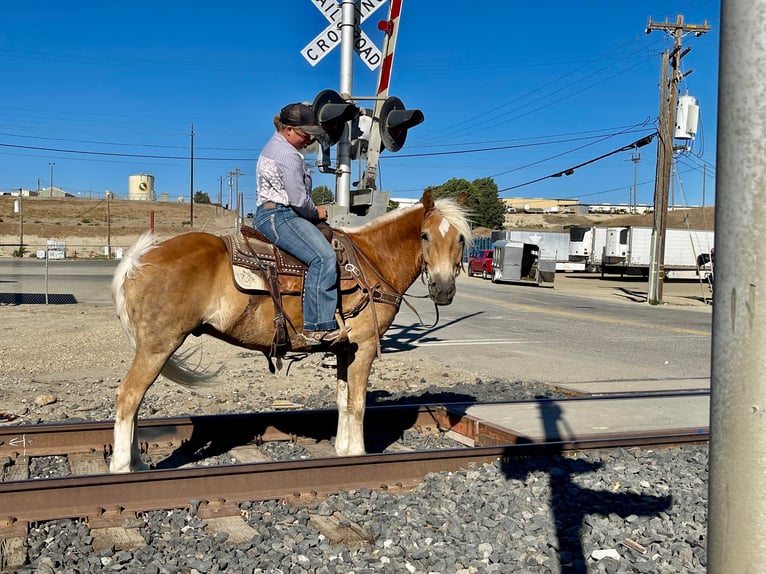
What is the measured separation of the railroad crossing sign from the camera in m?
9.38

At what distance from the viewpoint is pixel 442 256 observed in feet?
20.2

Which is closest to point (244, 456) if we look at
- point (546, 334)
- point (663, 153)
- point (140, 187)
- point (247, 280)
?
point (247, 280)

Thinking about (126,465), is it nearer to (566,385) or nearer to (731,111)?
(731,111)

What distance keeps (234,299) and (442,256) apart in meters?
1.82

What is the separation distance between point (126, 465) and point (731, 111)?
5.17 m

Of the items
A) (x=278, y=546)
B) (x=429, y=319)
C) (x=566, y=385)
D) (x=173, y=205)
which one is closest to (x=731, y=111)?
(x=278, y=546)

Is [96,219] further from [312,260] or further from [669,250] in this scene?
[312,260]

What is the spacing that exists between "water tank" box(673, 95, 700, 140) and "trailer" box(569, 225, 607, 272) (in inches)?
919

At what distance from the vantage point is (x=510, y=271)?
44188 millimetres

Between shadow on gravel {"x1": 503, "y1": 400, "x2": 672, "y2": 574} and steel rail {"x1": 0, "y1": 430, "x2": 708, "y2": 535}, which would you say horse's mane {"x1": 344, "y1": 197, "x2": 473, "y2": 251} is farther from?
shadow on gravel {"x1": 503, "y1": 400, "x2": 672, "y2": 574}

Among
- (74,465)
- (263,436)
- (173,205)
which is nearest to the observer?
(74,465)

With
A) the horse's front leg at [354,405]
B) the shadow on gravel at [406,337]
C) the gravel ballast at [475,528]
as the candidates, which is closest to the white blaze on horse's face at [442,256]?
the horse's front leg at [354,405]

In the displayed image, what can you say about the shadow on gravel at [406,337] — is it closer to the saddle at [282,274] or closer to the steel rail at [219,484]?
the saddle at [282,274]

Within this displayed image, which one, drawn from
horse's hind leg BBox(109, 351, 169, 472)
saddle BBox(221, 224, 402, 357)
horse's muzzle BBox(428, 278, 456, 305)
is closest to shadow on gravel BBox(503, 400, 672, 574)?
horse's muzzle BBox(428, 278, 456, 305)
